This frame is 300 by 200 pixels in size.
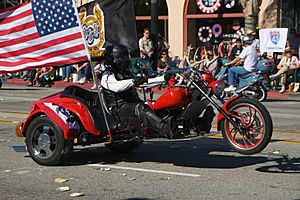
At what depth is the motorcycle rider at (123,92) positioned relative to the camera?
8.32 m

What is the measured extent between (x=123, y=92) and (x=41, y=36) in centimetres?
125

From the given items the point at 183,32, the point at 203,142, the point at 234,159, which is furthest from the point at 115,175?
the point at 183,32

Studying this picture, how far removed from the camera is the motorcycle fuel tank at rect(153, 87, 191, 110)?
8.27m

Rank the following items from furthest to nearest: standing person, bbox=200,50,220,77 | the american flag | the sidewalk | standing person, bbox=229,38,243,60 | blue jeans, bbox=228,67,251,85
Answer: standing person, bbox=229,38,243,60, standing person, bbox=200,50,220,77, the sidewalk, blue jeans, bbox=228,67,251,85, the american flag

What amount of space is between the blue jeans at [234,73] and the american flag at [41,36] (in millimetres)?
10738

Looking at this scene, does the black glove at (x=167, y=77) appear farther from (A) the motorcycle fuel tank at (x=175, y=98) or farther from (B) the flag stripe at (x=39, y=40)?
(B) the flag stripe at (x=39, y=40)

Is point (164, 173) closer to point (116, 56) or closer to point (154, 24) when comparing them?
point (116, 56)

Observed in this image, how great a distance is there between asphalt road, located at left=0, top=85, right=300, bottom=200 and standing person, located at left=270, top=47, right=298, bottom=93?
36.9 ft

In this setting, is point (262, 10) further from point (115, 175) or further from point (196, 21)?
point (115, 175)

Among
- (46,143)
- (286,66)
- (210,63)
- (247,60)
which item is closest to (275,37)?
(286,66)

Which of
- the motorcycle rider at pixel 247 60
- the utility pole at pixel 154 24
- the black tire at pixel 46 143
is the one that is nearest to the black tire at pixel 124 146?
the black tire at pixel 46 143

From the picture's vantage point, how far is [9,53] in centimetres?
861

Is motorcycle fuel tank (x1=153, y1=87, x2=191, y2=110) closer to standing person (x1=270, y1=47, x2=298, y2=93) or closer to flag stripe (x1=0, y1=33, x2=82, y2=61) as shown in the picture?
flag stripe (x1=0, y1=33, x2=82, y2=61)

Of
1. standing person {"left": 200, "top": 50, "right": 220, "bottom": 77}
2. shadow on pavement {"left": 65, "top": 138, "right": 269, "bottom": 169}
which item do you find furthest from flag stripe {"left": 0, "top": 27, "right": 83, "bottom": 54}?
standing person {"left": 200, "top": 50, "right": 220, "bottom": 77}
